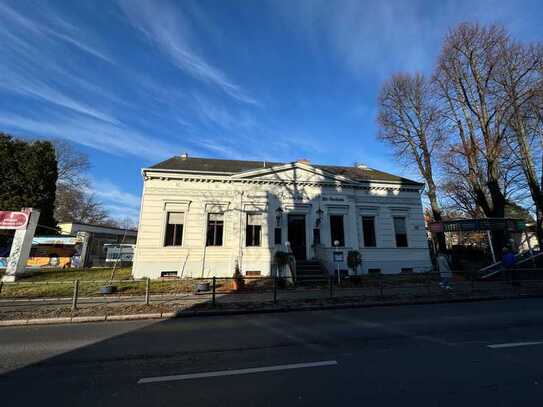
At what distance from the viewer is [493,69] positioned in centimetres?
2019

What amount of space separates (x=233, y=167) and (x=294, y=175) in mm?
5296

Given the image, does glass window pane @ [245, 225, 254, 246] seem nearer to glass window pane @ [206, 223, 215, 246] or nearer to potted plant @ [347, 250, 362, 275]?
glass window pane @ [206, 223, 215, 246]

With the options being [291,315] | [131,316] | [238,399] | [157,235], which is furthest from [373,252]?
[238,399]

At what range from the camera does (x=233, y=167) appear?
863 inches

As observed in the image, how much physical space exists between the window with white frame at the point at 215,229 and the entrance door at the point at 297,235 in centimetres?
473

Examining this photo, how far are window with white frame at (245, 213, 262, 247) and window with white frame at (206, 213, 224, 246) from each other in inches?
70.9

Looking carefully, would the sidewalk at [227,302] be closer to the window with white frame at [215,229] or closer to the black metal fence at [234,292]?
the black metal fence at [234,292]

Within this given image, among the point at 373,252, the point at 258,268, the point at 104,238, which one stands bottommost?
the point at 258,268

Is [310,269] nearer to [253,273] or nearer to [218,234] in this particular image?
[253,273]

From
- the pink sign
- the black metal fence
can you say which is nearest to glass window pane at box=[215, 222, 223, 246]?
the black metal fence

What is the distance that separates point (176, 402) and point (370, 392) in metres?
2.51

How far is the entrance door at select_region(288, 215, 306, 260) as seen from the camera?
18.9 m

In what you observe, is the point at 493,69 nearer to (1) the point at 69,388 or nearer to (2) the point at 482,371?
(2) the point at 482,371

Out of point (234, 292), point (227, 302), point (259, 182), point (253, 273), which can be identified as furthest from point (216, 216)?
point (227, 302)
